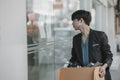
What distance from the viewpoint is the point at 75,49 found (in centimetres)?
299

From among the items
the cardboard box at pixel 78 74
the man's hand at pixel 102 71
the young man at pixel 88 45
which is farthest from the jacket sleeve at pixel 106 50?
the cardboard box at pixel 78 74

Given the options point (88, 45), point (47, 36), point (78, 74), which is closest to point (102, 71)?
point (78, 74)

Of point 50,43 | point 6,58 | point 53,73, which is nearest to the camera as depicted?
point 6,58

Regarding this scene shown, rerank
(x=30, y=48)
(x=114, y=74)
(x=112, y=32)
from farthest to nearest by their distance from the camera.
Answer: (x=112, y=32), (x=114, y=74), (x=30, y=48)

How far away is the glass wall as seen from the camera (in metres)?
3.33

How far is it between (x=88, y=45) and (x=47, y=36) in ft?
3.95

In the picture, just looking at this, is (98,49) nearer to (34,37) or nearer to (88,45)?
(88,45)

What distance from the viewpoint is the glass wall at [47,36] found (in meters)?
3.33

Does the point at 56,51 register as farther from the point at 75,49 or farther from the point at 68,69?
the point at 68,69

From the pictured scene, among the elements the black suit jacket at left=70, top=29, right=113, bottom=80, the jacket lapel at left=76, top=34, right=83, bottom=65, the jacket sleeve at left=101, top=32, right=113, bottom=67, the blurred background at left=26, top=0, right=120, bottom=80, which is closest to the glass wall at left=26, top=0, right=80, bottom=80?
the blurred background at left=26, top=0, right=120, bottom=80

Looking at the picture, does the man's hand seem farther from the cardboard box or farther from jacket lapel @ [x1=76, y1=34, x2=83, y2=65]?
jacket lapel @ [x1=76, y1=34, x2=83, y2=65]

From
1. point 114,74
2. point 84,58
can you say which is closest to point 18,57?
point 84,58

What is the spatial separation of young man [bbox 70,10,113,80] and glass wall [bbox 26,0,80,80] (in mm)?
503

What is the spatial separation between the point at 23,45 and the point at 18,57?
138mm
